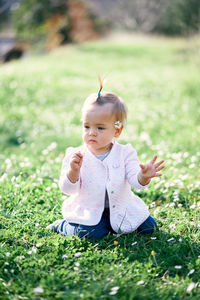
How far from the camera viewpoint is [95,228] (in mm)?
3645

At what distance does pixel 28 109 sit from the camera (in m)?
10.1

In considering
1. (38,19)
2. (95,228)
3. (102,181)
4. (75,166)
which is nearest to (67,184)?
(75,166)

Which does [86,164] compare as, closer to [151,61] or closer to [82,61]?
[82,61]

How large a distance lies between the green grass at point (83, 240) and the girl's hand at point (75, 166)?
627 mm

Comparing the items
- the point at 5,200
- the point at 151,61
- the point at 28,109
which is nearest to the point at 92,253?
the point at 5,200

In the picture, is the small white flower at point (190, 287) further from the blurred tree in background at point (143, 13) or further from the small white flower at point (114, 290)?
the blurred tree in background at point (143, 13)

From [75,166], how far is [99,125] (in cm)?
47

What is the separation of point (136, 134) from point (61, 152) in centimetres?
195

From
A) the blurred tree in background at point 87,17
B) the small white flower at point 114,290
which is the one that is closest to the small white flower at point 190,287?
the small white flower at point 114,290

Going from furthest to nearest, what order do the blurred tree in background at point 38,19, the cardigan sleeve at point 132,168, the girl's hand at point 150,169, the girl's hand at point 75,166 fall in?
the blurred tree in background at point 38,19 → the cardigan sleeve at point 132,168 → the girl's hand at point 75,166 → the girl's hand at point 150,169

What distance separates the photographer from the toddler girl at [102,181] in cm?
350

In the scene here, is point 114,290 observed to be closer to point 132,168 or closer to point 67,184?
point 67,184

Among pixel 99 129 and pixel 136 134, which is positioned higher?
pixel 99 129

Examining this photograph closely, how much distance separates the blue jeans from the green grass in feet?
0.26
